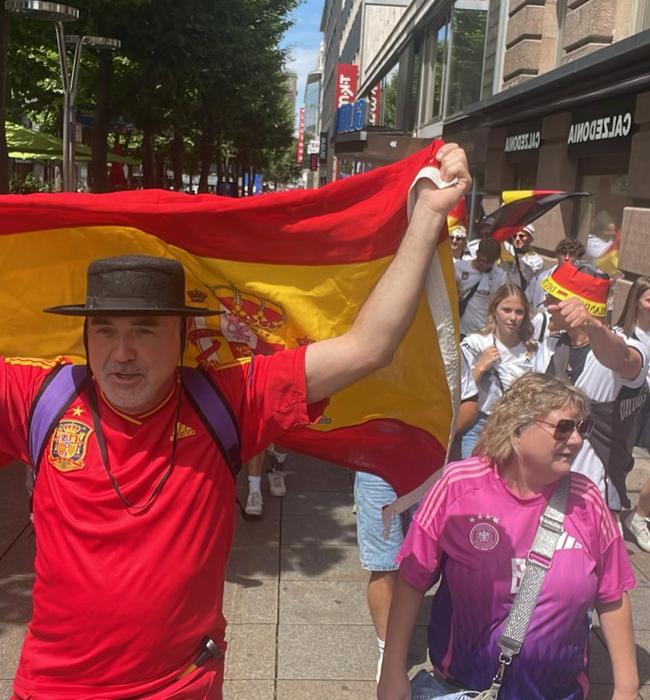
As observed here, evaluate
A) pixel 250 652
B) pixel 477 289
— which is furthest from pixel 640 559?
pixel 477 289

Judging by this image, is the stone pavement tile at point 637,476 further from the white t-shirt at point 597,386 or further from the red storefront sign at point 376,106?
the red storefront sign at point 376,106

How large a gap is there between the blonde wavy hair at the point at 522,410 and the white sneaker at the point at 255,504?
332cm

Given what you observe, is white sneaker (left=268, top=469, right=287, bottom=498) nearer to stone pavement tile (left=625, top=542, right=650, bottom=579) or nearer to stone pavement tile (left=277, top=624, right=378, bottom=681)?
stone pavement tile (left=277, top=624, right=378, bottom=681)

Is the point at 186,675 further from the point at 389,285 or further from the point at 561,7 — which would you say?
the point at 561,7

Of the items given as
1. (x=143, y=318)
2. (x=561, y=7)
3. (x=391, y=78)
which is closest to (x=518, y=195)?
(x=143, y=318)

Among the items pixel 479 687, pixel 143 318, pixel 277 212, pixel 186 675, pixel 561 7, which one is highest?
pixel 561 7

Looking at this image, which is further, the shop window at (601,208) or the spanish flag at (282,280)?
the shop window at (601,208)

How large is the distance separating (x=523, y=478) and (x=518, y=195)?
534 centimetres

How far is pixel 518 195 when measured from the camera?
301 inches

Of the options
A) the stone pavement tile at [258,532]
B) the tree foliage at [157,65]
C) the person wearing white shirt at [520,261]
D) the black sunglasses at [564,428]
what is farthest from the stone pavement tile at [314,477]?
the tree foliage at [157,65]

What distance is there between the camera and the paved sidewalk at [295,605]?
404 cm

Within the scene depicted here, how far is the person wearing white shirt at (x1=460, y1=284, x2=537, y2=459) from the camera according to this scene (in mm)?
5105

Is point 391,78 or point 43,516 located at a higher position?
point 391,78

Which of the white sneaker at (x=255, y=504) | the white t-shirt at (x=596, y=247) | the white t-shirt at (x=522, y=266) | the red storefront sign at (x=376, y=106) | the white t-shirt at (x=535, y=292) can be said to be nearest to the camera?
the white sneaker at (x=255, y=504)
